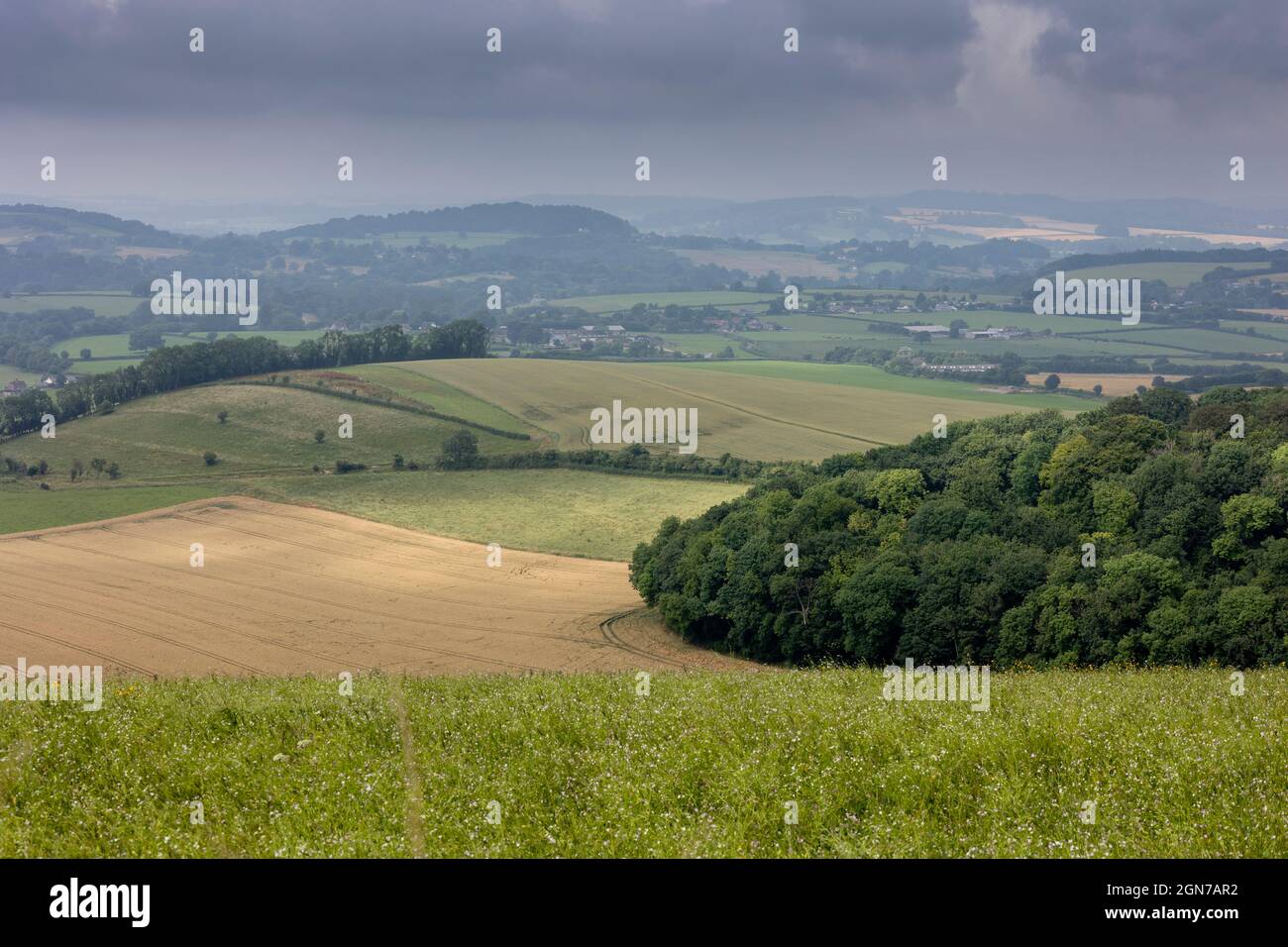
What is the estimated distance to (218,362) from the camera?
360 feet

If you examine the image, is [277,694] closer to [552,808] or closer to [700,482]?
[552,808]

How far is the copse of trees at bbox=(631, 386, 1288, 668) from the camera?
35.4 meters

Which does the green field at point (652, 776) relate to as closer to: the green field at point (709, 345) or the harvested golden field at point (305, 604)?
the harvested golden field at point (305, 604)

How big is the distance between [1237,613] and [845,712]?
21572mm

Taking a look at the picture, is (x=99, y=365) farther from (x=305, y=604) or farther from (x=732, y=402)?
(x=305, y=604)

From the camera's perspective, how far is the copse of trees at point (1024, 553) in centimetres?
3541

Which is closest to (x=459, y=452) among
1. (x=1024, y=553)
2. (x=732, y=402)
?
(x=732, y=402)

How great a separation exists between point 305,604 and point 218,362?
66586 mm

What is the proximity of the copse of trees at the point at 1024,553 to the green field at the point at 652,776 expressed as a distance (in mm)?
17696

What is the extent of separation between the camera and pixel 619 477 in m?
80.7

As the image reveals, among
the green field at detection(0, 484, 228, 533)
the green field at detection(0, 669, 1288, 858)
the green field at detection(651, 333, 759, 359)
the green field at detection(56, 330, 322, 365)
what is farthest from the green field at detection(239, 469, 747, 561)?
the green field at detection(651, 333, 759, 359)

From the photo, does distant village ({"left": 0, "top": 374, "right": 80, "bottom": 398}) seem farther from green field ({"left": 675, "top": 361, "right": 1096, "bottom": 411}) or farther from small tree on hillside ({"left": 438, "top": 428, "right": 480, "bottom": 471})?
green field ({"left": 675, "top": 361, "right": 1096, "bottom": 411})

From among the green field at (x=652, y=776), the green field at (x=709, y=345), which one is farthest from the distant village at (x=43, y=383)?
the green field at (x=652, y=776)
